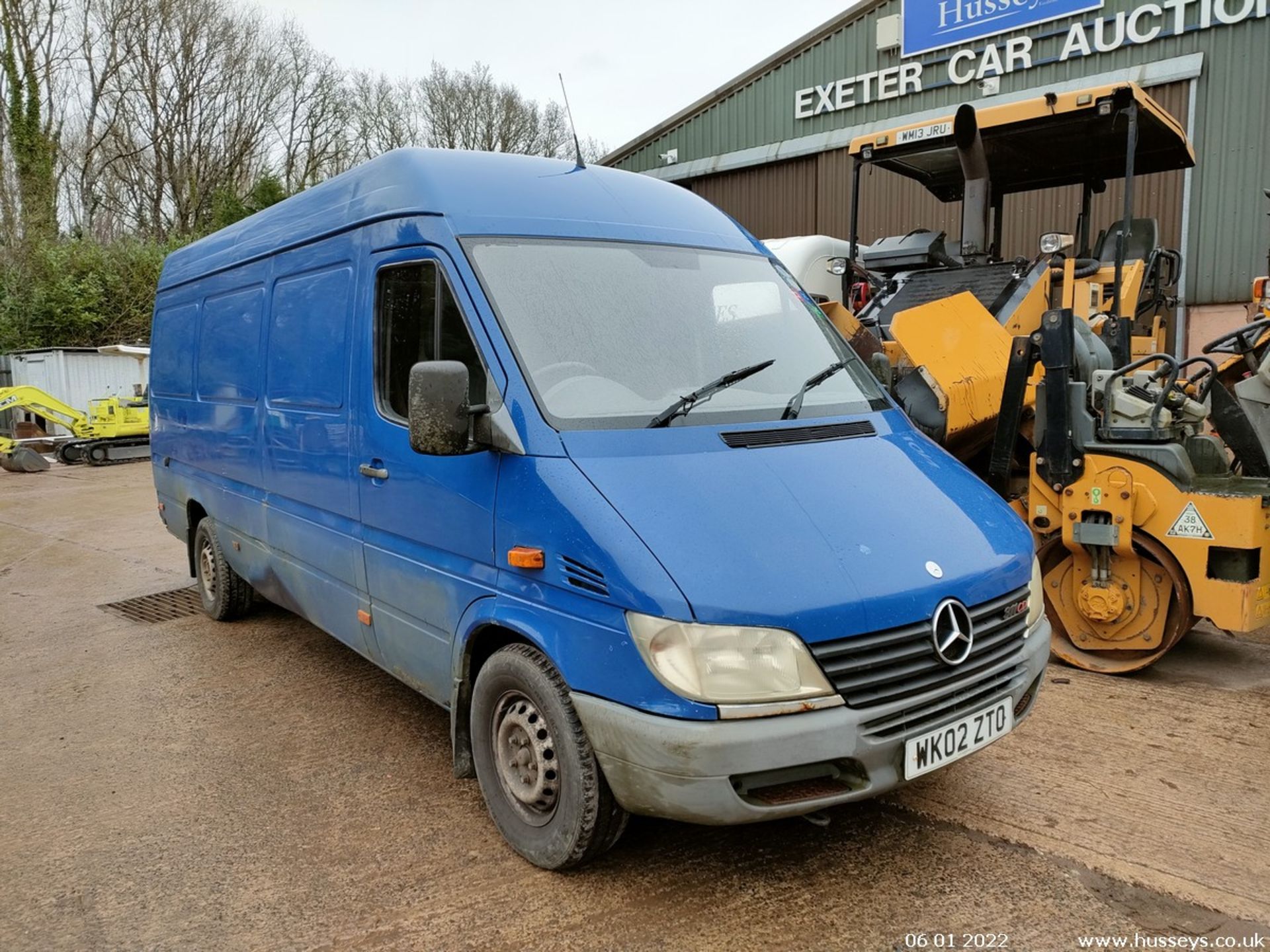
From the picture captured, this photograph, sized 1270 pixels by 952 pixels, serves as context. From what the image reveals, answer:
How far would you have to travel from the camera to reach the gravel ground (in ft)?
9.46

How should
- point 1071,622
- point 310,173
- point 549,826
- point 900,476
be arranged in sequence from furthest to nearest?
point 310,173, point 1071,622, point 900,476, point 549,826

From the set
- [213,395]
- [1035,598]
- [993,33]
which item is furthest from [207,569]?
[993,33]

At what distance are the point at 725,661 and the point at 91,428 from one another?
18995 mm

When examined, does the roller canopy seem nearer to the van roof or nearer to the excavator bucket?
the van roof

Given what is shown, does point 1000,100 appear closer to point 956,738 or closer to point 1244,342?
point 1244,342

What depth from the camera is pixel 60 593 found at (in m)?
7.64

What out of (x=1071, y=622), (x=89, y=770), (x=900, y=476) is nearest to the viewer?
(x=900, y=476)

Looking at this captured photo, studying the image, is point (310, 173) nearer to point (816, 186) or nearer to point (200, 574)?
point (816, 186)

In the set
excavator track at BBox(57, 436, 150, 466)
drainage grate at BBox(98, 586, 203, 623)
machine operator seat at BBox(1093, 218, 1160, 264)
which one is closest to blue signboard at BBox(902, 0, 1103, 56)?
machine operator seat at BBox(1093, 218, 1160, 264)

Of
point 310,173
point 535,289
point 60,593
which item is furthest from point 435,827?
point 310,173

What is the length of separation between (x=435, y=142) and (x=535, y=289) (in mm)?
38497

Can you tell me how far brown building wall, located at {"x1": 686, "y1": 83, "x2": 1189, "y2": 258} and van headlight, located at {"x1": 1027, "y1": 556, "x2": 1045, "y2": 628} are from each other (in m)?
7.15

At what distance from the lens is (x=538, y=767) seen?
3082 millimetres

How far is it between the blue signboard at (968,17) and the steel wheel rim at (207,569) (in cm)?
1241
